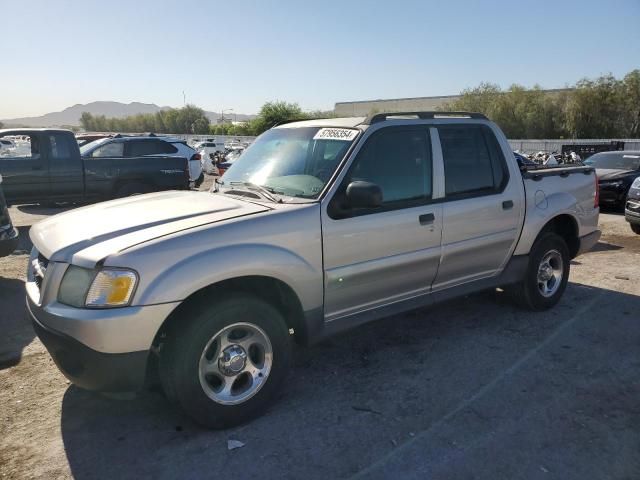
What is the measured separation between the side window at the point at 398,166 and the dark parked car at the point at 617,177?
10.4 meters

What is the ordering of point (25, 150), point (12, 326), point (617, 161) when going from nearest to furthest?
1. point (12, 326)
2. point (25, 150)
3. point (617, 161)

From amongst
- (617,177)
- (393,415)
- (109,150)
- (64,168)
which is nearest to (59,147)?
(64,168)

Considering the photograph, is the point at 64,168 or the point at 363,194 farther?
the point at 64,168

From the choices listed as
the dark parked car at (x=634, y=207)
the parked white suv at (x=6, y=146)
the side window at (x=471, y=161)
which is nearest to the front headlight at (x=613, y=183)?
the dark parked car at (x=634, y=207)

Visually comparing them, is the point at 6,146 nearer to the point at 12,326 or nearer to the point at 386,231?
the point at 12,326

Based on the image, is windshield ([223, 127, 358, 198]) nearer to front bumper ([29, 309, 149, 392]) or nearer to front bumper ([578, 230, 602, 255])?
front bumper ([29, 309, 149, 392])

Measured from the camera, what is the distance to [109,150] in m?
13.1

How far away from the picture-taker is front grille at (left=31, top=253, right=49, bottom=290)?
3279 mm

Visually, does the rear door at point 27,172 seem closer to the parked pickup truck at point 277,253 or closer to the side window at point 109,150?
the side window at point 109,150

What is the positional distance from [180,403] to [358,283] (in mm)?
1441

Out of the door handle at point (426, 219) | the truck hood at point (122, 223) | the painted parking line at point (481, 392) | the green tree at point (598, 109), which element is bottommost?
the painted parking line at point (481, 392)

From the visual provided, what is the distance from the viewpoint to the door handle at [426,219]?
399 cm

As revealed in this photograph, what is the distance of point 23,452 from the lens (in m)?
3.02

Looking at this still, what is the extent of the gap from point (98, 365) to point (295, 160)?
2048 mm
